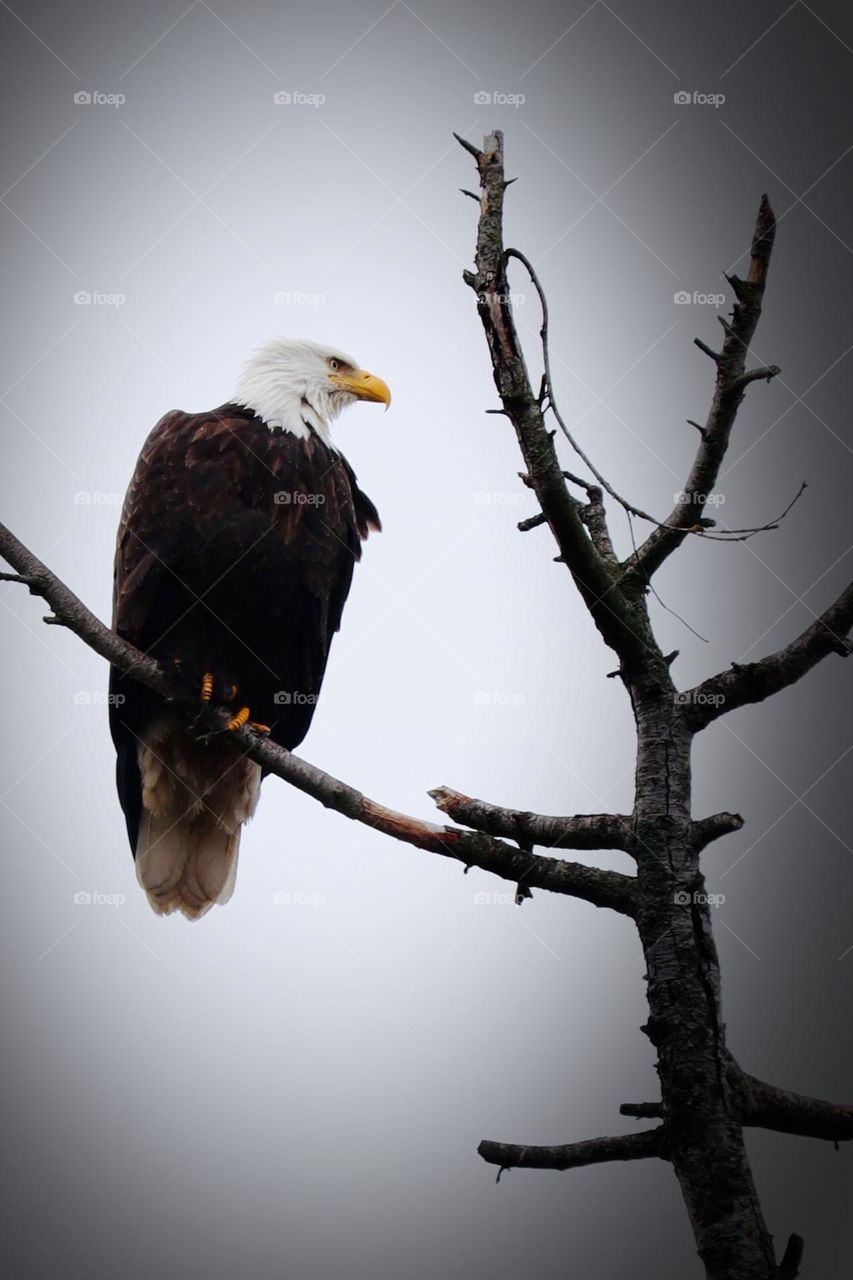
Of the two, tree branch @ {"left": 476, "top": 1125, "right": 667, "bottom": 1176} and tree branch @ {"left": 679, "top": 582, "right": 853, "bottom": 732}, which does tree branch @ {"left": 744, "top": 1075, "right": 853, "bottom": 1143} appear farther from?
tree branch @ {"left": 679, "top": 582, "right": 853, "bottom": 732}

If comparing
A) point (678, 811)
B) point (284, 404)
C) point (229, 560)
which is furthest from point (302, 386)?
point (678, 811)

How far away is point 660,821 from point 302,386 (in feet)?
9.35

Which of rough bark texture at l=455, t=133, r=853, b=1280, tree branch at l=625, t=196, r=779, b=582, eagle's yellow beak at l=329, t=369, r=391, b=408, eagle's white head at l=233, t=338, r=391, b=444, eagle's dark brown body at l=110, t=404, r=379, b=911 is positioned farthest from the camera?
eagle's yellow beak at l=329, t=369, r=391, b=408

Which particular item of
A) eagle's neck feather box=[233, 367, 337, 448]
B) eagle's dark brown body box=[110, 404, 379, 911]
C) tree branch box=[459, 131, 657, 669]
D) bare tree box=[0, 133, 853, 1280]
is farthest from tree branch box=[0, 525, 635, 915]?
eagle's neck feather box=[233, 367, 337, 448]

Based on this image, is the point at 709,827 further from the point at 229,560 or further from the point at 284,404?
the point at 284,404

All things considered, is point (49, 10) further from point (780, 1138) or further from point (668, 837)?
point (668, 837)

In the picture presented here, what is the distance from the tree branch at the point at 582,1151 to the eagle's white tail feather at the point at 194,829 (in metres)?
2.31

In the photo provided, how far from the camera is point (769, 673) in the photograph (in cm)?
260

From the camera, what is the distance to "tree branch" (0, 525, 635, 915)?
8.30ft

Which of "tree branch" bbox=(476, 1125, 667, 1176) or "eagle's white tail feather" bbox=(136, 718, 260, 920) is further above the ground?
"eagle's white tail feather" bbox=(136, 718, 260, 920)

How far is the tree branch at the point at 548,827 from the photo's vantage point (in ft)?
8.38

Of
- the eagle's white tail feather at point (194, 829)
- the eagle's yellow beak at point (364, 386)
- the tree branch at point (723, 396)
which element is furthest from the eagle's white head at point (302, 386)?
the tree branch at point (723, 396)

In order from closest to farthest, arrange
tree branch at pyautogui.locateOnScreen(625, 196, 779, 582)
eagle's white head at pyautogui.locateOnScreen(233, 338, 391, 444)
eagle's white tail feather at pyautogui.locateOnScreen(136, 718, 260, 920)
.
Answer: tree branch at pyautogui.locateOnScreen(625, 196, 779, 582) < eagle's white tail feather at pyautogui.locateOnScreen(136, 718, 260, 920) < eagle's white head at pyautogui.locateOnScreen(233, 338, 391, 444)

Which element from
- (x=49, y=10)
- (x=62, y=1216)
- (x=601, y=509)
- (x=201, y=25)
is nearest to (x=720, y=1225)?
(x=601, y=509)
